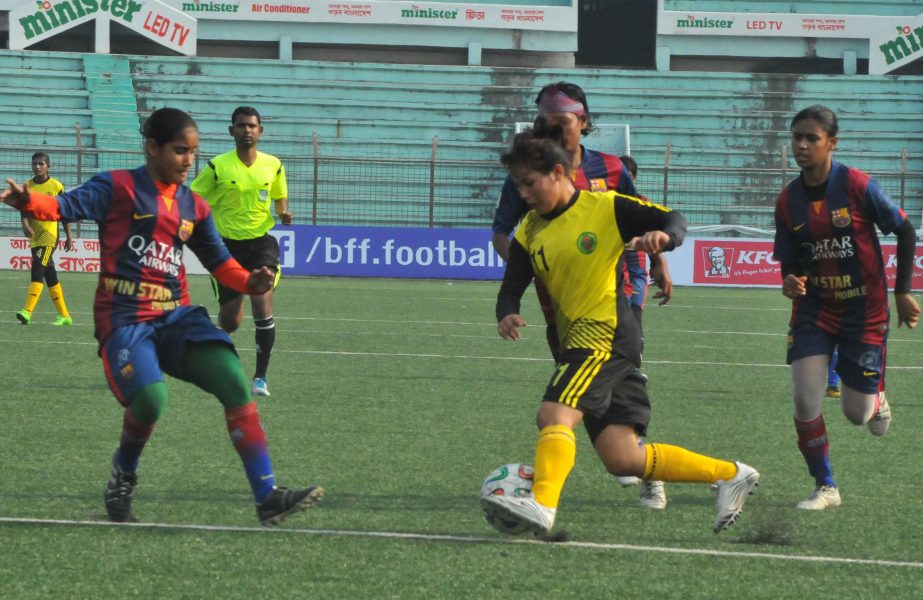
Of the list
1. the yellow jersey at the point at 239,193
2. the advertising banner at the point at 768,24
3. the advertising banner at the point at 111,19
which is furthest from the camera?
the advertising banner at the point at 768,24

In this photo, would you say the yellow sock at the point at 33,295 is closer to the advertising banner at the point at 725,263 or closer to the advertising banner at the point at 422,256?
the advertising banner at the point at 422,256

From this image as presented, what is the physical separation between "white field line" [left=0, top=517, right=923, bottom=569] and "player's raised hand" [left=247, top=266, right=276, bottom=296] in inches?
36.7

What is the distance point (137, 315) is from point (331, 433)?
274 cm

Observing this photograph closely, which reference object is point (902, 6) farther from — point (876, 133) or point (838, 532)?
point (838, 532)

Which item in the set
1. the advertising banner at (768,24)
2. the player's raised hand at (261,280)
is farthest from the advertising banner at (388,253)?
the player's raised hand at (261,280)

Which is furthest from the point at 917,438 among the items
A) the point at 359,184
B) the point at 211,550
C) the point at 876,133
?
the point at 876,133

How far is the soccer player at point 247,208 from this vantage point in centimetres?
999

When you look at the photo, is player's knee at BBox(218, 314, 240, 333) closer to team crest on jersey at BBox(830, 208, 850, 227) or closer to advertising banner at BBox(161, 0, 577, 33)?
team crest on jersey at BBox(830, 208, 850, 227)

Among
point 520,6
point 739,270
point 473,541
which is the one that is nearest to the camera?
point 473,541

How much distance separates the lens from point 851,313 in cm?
635

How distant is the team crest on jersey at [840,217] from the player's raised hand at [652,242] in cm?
152

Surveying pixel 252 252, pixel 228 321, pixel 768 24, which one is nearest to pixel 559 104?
pixel 228 321

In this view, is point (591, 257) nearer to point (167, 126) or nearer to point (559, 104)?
point (559, 104)

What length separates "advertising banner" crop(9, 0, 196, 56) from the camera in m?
33.2
